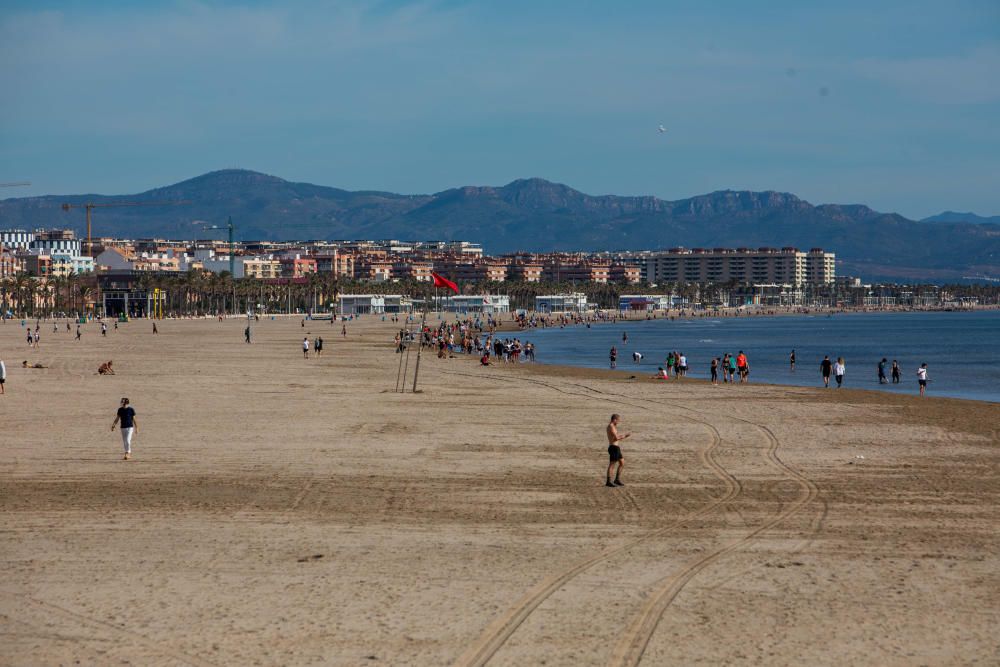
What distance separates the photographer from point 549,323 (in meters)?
146

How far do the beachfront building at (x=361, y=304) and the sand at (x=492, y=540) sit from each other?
140 metres

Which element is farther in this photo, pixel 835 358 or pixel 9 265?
pixel 9 265

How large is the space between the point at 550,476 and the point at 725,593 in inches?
271

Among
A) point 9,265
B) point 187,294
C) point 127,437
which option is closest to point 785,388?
point 127,437

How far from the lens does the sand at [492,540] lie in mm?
9930

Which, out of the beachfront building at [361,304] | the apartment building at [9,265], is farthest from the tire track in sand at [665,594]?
the apartment building at [9,265]

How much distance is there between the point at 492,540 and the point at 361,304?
509 feet

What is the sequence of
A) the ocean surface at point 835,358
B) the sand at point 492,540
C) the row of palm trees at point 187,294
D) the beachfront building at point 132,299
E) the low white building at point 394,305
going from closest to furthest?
the sand at point 492,540 → the ocean surface at point 835,358 → the row of palm trees at point 187,294 → the beachfront building at point 132,299 → the low white building at point 394,305

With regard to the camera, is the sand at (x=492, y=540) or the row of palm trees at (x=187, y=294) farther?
the row of palm trees at (x=187, y=294)

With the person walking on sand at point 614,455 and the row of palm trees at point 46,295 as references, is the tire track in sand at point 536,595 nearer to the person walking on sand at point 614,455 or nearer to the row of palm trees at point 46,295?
the person walking on sand at point 614,455

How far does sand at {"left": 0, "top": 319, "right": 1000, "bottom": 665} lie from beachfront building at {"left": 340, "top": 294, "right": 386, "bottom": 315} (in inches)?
5499

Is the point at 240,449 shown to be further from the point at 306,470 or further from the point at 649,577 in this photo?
the point at 649,577

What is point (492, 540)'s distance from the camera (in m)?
13.5

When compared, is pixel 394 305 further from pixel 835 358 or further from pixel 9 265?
pixel 835 358
